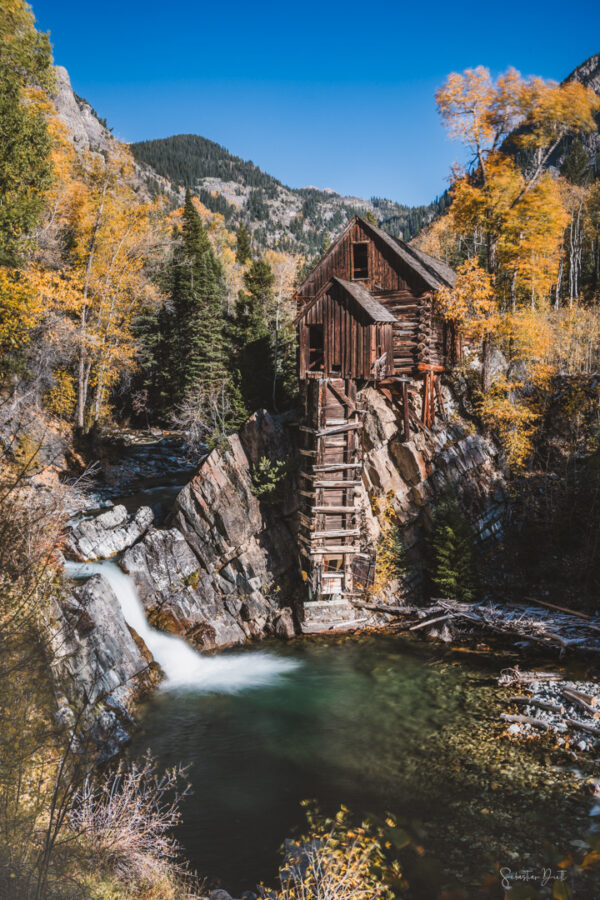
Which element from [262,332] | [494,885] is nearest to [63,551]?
[494,885]

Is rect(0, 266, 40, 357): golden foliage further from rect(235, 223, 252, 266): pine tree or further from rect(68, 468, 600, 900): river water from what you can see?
rect(235, 223, 252, 266): pine tree

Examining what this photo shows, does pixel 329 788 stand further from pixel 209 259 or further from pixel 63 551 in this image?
pixel 209 259

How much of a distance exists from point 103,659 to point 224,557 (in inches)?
246

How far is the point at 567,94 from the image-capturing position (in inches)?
748

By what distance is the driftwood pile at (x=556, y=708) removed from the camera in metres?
11.8

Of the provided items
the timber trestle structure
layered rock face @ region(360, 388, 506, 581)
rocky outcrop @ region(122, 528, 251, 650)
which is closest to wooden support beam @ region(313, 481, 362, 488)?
the timber trestle structure

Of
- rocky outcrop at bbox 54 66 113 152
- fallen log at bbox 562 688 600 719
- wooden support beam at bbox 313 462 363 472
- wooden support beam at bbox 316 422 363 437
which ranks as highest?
rocky outcrop at bbox 54 66 113 152

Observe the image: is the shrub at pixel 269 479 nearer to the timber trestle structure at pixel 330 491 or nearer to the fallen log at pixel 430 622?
the timber trestle structure at pixel 330 491

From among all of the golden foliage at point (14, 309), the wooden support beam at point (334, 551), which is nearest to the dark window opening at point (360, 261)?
the wooden support beam at point (334, 551)

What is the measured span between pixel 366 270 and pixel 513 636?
1575cm

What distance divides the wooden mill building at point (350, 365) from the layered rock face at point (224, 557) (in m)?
1.38

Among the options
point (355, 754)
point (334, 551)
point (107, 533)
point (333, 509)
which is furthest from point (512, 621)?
point (107, 533)

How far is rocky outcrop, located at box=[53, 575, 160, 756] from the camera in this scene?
12.3 metres

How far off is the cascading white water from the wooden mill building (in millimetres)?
3200
